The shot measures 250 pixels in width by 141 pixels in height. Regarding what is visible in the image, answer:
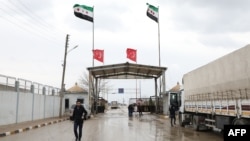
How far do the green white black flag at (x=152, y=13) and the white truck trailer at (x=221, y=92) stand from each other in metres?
22.5

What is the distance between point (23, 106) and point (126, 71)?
22.3 m

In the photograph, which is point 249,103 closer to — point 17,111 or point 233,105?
point 233,105

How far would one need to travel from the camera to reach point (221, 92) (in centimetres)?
1522

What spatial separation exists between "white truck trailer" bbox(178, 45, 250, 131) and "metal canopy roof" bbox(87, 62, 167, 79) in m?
19.6

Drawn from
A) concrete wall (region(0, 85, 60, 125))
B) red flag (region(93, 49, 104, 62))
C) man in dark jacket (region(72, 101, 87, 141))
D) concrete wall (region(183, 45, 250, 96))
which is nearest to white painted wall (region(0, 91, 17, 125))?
concrete wall (region(0, 85, 60, 125))

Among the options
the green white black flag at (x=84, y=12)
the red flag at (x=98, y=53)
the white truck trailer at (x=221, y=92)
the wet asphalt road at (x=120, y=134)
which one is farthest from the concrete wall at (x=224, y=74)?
the red flag at (x=98, y=53)

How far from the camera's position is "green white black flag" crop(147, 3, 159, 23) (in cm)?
4381

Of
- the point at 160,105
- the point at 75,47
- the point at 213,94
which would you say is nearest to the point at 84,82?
the point at 160,105

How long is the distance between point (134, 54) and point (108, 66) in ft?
12.2

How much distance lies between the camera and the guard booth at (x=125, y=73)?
137ft

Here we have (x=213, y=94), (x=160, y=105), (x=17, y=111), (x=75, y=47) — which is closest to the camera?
(x=213, y=94)

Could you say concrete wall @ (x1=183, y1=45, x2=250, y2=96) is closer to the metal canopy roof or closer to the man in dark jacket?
the man in dark jacket

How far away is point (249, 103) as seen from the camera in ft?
38.9

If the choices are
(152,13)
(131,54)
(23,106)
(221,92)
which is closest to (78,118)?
(221,92)
